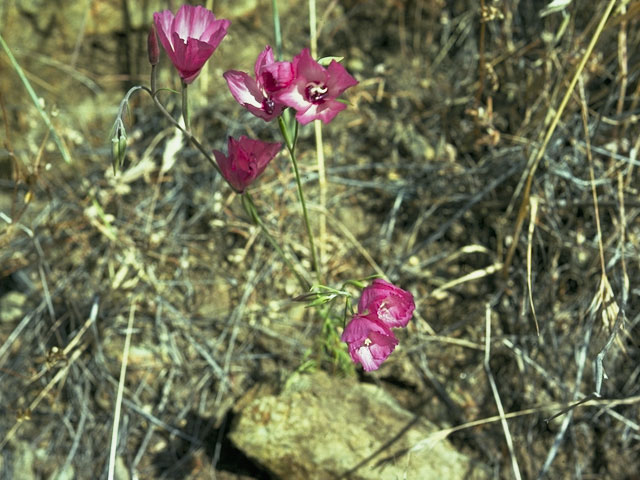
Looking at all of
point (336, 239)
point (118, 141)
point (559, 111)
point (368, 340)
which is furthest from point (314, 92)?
point (336, 239)

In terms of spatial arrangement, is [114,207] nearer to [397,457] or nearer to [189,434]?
[189,434]

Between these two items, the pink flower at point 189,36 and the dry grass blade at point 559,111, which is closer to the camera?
the pink flower at point 189,36

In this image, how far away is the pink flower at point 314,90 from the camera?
1182mm

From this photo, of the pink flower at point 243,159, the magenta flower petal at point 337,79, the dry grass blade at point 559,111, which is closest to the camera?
the magenta flower petal at point 337,79

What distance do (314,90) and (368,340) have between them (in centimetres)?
52

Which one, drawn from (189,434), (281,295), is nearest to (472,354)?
(281,295)

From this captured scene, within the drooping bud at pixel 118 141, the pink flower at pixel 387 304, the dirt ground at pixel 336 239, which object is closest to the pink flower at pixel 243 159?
the drooping bud at pixel 118 141

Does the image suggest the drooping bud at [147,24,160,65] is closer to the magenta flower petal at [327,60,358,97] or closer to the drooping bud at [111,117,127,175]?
the drooping bud at [111,117,127,175]

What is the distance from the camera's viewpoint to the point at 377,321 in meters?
1.28

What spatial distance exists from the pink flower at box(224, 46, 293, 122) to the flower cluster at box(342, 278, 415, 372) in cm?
41

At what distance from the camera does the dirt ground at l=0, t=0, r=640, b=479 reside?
1.85 meters

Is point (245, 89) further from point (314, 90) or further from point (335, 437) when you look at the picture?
point (335, 437)

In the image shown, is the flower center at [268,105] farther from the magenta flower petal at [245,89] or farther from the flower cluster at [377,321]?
the flower cluster at [377,321]

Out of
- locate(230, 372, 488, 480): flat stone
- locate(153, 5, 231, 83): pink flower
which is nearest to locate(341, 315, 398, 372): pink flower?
locate(230, 372, 488, 480): flat stone
